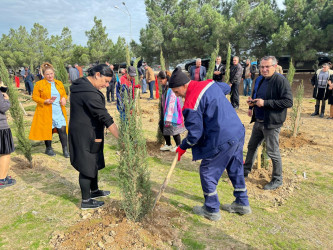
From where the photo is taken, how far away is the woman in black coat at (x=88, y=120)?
295cm

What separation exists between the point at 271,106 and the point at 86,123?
275cm

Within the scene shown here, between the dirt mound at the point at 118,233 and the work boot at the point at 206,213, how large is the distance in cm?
31

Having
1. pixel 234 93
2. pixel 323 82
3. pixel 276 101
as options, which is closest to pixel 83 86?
pixel 276 101

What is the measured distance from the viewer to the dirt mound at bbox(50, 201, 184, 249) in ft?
8.43

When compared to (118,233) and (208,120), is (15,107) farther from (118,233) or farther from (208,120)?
(208,120)

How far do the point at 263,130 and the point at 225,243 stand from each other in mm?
1931

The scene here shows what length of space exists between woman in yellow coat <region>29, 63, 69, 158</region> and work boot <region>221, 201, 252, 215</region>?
12.4 feet

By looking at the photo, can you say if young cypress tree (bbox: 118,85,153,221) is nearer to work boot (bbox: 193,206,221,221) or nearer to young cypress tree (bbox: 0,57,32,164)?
work boot (bbox: 193,206,221,221)

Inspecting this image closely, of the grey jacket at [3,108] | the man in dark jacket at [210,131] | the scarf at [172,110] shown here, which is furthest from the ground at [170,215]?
the grey jacket at [3,108]

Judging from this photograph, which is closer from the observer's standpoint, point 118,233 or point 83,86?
point 118,233

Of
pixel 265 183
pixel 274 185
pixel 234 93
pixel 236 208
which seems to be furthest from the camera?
pixel 234 93

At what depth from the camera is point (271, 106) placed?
3.62m

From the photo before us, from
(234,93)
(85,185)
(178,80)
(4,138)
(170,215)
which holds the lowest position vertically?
(170,215)

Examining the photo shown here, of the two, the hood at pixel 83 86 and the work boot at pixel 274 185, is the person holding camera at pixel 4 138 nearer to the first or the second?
the hood at pixel 83 86
